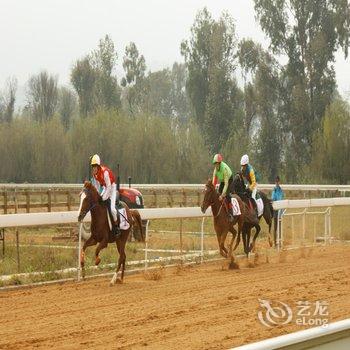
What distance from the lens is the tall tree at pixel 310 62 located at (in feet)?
178

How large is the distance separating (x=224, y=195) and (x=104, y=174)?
341 centimetres

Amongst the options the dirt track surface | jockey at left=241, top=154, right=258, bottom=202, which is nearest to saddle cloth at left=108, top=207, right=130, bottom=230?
the dirt track surface

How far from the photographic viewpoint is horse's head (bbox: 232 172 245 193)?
17.8m

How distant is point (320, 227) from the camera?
22453 mm

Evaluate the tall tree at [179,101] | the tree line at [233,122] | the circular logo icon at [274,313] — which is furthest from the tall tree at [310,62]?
the tall tree at [179,101]

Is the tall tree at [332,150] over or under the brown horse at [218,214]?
over

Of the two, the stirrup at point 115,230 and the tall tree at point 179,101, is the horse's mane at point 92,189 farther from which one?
the tall tree at point 179,101

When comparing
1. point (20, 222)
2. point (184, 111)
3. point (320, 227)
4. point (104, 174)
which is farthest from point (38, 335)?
point (184, 111)

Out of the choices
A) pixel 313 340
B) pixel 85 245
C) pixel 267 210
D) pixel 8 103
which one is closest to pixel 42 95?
pixel 8 103

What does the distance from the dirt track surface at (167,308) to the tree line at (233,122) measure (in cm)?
3859

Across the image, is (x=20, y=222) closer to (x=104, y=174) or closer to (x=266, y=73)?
(x=104, y=174)

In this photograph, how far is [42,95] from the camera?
3206 inches

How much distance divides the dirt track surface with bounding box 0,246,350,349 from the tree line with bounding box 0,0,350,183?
38.6 metres

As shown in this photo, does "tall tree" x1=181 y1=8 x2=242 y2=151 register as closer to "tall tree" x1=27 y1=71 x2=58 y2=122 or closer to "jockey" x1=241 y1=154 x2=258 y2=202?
"tall tree" x1=27 y1=71 x2=58 y2=122
